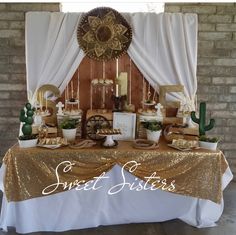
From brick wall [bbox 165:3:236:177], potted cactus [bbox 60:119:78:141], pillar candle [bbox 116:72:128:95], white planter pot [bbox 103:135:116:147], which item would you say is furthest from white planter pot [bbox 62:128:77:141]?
brick wall [bbox 165:3:236:177]

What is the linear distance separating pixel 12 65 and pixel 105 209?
1718mm

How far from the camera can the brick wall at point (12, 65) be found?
117 inches

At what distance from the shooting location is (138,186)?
244 cm

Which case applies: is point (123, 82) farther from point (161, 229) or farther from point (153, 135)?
point (161, 229)

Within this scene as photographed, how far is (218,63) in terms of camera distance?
3.16 metres

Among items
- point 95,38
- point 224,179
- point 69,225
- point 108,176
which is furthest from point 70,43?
point 224,179

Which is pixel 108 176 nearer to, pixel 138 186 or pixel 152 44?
pixel 138 186

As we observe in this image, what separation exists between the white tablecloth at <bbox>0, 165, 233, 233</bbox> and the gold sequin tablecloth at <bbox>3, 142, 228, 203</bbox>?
91 mm

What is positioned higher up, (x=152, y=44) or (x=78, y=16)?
(x=78, y=16)

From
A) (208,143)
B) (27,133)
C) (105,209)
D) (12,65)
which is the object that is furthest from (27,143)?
(208,143)

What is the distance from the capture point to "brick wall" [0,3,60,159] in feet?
9.78

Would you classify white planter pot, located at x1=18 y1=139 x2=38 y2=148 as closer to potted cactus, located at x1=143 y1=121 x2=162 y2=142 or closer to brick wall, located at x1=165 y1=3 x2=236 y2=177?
potted cactus, located at x1=143 y1=121 x2=162 y2=142

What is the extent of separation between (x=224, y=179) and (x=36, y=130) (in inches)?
63.3

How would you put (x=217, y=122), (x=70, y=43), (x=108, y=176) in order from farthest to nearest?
(x=217, y=122) < (x=70, y=43) < (x=108, y=176)
